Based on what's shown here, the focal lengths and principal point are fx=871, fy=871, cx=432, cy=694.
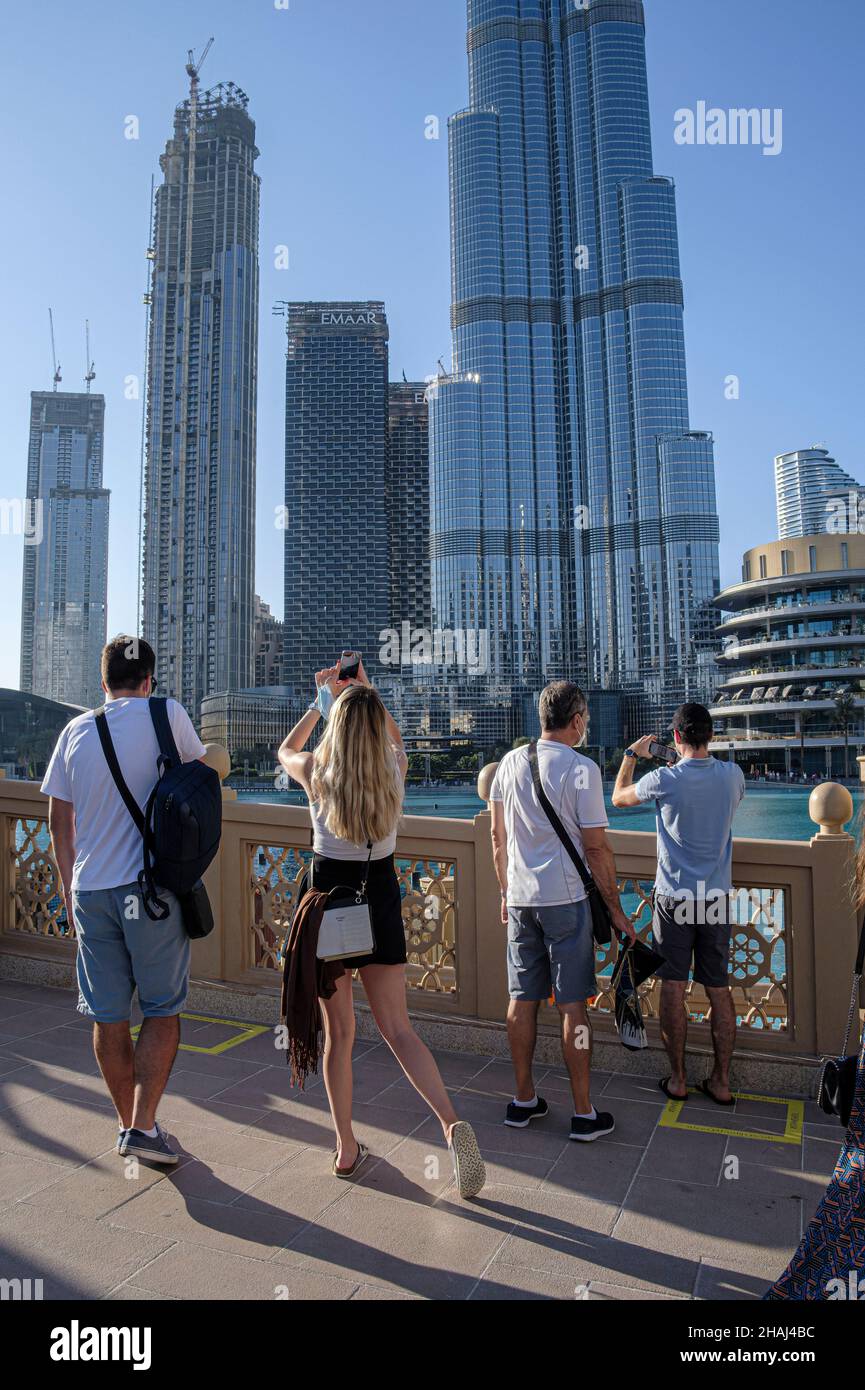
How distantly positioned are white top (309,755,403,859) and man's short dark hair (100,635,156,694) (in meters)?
0.92

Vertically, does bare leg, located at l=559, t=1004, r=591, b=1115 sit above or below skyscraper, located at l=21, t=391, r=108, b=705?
below

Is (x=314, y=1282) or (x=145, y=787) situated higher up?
(x=145, y=787)

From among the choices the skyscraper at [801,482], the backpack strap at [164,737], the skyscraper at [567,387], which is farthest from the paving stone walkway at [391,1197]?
the skyscraper at [801,482]

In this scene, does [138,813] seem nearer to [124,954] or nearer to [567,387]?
[124,954]

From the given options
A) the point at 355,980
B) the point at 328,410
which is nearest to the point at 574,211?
the point at 328,410

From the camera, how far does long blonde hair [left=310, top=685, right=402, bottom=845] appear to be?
3182mm

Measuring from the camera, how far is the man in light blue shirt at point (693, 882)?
4086mm

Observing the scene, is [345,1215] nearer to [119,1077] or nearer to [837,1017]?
[119,1077]

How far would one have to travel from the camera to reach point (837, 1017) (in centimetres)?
418

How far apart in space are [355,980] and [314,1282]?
2.76 m

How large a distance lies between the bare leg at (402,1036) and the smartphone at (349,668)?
114cm

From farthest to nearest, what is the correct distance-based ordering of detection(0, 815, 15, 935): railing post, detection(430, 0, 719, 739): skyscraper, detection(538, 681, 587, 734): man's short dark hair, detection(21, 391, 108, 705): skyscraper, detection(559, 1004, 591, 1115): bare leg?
detection(21, 391, 108, 705): skyscraper, detection(430, 0, 719, 739): skyscraper, detection(0, 815, 15, 935): railing post, detection(538, 681, 587, 734): man's short dark hair, detection(559, 1004, 591, 1115): bare leg

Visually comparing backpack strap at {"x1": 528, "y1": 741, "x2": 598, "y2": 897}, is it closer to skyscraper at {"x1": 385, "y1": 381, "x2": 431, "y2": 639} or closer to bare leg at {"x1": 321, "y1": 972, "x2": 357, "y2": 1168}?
bare leg at {"x1": 321, "y1": 972, "x2": 357, "y2": 1168}

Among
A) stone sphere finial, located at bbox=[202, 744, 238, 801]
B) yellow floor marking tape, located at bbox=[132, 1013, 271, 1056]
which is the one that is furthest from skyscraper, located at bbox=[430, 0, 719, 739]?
yellow floor marking tape, located at bbox=[132, 1013, 271, 1056]
